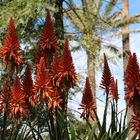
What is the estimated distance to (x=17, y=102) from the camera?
147 inches

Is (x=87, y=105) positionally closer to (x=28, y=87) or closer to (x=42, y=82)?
(x=28, y=87)

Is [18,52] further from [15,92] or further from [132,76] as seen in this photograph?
[132,76]

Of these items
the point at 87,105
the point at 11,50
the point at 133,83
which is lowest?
the point at 87,105

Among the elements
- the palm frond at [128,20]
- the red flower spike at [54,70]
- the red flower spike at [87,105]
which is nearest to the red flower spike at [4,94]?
the red flower spike at [54,70]

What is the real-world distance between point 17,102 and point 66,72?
45 cm

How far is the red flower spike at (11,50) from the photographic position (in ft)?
11.8

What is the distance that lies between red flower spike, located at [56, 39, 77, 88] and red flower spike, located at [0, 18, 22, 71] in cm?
38


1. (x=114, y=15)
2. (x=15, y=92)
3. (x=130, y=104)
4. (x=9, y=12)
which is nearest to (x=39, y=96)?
(x=15, y=92)

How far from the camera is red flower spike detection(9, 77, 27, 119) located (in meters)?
3.72

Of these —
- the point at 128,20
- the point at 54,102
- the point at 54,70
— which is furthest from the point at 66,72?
the point at 128,20

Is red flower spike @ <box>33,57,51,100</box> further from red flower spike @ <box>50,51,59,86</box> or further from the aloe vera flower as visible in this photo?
the aloe vera flower

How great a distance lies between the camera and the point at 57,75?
385 centimetres

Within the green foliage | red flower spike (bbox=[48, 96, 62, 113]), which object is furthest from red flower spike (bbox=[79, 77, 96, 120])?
the green foliage

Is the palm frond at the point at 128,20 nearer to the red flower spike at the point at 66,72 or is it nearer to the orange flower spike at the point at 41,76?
the red flower spike at the point at 66,72
